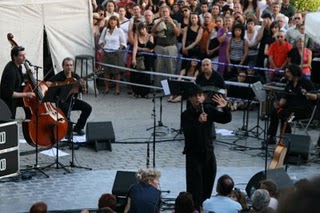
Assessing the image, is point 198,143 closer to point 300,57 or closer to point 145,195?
point 145,195

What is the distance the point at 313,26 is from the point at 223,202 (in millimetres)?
7104

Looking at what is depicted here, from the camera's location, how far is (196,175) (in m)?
8.90

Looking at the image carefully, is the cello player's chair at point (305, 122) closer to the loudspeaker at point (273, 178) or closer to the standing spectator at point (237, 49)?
the standing spectator at point (237, 49)

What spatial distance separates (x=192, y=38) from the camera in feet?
55.6

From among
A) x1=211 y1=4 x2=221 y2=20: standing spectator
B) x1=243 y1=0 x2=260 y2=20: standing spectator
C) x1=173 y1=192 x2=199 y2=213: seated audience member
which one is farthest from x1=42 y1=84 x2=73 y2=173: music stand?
x1=243 y1=0 x2=260 y2=20: standing spectator

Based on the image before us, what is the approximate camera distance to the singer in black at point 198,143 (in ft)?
29.2

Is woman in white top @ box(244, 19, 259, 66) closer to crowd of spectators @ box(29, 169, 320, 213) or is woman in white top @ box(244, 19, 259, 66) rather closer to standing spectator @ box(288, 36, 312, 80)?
standing spectator @ box(288, 36, 312, 80)

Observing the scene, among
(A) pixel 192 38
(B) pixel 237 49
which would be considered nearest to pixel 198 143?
(B) pixel 237 49

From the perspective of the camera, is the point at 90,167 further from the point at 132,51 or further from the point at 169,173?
the point at 132,51

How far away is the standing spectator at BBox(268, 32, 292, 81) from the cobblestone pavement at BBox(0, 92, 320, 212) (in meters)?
1.17

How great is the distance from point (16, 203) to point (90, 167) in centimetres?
204

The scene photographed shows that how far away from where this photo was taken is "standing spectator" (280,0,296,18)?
61.6 ft

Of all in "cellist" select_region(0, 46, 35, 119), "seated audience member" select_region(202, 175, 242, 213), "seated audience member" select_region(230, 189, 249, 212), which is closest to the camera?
"seated audience member" select_region(202, 175, 242, 213)

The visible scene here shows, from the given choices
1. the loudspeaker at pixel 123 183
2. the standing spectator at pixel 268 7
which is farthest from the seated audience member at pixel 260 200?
the standing spectator at pixel 268 7
